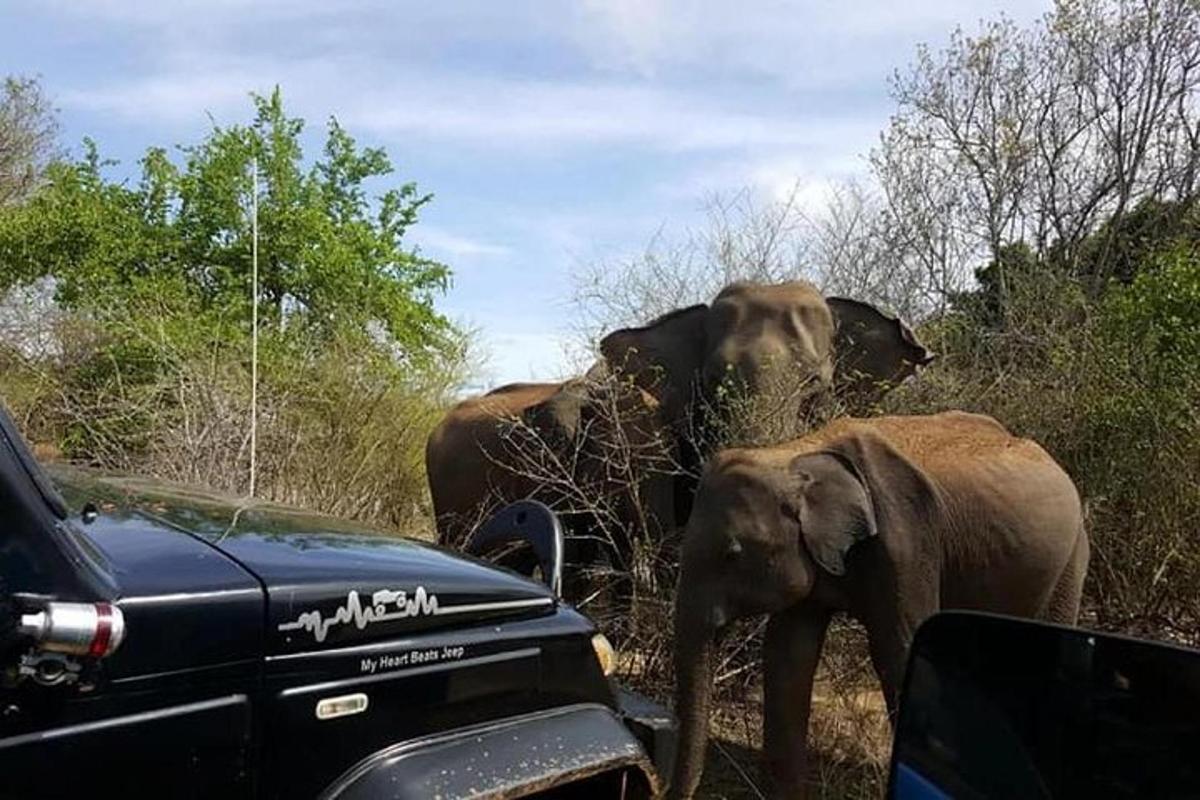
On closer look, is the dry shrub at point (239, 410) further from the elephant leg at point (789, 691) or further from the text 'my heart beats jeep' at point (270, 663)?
the text 'my heart beats jeep' at point (270, 663)

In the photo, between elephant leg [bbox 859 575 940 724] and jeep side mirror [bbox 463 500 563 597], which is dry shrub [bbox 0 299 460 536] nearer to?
elephant leg [bbox 859 575 940 724]

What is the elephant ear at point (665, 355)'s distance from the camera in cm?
967

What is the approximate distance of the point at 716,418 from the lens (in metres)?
8.63

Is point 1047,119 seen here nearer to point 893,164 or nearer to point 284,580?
point 893,164

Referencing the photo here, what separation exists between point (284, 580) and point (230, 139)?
16632mm

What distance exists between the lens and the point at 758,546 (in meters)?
6.31

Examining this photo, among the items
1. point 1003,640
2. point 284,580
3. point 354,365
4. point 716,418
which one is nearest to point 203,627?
point 284,580

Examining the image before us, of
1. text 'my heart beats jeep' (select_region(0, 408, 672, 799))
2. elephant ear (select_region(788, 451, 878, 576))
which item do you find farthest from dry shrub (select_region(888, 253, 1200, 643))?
text 'my heart beats jeep' (select_region(0, 408, 672, 799))

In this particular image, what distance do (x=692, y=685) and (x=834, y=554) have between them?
898 mm

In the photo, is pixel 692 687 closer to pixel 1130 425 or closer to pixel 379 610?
pixel 379 610

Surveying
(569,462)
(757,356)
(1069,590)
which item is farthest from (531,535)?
(569,462)

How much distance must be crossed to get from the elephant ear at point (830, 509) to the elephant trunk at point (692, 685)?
2.11 feet

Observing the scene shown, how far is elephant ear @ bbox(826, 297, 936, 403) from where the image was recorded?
9.38m

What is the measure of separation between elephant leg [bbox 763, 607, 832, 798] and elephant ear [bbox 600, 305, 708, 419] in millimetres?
3050
